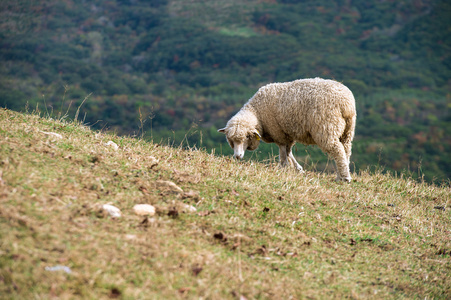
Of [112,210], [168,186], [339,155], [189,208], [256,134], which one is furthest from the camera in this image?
[256,134]

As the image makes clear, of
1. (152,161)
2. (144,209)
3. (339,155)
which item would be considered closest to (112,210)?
(144,209)

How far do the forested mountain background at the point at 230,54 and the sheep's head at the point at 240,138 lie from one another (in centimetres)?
3160

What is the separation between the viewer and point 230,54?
3378 inches

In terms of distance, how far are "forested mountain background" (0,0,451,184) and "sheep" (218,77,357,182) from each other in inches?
1250

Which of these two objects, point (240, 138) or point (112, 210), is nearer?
point (112, 210)

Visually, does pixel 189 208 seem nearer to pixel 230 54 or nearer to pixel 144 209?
pixel 144 209

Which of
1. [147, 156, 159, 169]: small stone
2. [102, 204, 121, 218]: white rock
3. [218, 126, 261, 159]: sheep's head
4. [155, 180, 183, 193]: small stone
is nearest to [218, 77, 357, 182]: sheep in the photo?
[218, 126, 261, 159]: sheep's head

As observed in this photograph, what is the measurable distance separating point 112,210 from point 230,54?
84.0m

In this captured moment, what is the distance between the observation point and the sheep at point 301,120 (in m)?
7.86

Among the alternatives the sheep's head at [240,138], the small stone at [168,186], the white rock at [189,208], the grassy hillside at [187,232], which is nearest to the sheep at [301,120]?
the sheep's head at [240,138]

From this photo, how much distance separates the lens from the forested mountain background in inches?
2224

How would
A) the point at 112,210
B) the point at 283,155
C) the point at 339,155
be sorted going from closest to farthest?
the point at 112,210 → the point at 339,155 → the point at 283,155

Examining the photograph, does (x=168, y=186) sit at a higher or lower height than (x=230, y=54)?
higher

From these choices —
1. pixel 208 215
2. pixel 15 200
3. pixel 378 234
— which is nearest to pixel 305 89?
pixel 378 234
